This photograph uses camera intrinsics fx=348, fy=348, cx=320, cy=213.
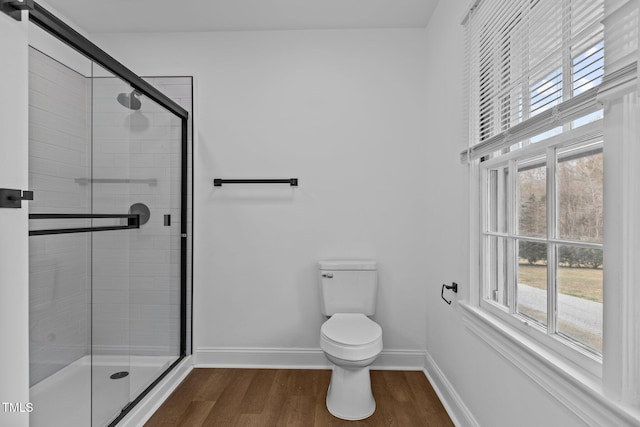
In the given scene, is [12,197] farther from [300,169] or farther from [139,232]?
[300,169]

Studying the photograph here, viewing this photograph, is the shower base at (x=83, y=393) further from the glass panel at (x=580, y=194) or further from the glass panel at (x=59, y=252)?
the glass panel at (x=580, y=194)

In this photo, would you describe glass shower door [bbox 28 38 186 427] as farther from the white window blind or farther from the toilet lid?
the white window blind

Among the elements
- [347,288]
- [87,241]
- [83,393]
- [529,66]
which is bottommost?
[83,393]

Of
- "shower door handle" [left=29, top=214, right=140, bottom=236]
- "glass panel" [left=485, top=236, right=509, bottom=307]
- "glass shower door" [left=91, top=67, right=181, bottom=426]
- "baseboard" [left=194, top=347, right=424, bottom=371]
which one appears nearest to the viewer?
"shower door handle" [left=29, top=214, right=140, bottom=236]

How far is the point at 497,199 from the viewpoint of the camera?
1576mm

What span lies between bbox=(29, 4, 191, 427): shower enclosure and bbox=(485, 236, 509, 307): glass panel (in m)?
1.82

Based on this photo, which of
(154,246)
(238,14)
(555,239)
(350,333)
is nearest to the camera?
(555,239)

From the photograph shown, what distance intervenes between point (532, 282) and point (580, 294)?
0.25m

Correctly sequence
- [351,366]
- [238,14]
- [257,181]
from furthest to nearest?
1. [257,181]
2. [238,14]
3. [351,366]

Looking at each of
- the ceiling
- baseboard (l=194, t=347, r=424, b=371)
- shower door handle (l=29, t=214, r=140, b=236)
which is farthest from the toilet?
the ceiling

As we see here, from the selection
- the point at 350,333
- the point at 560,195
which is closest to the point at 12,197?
the point at 350,333

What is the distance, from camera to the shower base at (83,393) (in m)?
1.44

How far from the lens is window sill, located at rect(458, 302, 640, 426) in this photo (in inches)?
32.2

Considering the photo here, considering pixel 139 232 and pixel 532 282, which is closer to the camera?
pixel 532 282
